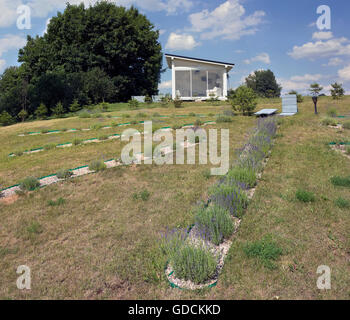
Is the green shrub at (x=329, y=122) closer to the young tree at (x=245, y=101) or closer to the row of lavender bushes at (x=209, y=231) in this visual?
the young tree at (x=245, y=101)

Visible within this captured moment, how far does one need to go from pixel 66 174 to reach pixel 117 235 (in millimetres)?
3258

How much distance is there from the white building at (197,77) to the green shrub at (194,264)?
74.1 feet

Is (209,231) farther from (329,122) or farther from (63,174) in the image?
(329,122)

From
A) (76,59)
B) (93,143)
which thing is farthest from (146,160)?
(76,59)

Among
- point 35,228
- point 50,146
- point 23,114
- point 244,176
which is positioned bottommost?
point 35,228

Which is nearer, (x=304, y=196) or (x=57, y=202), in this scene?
(x=304, y=196)

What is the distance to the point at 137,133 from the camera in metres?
10.9

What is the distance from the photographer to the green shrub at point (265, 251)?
10.7 ft

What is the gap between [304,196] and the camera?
15.5 ft

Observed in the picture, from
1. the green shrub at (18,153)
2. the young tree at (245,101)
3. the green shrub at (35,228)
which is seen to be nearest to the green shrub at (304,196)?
the green shrub at (35,228)

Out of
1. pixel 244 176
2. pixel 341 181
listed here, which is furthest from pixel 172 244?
pixel 341 181

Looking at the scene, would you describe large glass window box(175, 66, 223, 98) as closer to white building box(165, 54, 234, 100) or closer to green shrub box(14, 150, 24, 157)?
white building box(165, 54, 234, 100)

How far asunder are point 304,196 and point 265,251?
1.83m

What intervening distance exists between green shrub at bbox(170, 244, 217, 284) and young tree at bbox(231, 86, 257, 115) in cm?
1221
